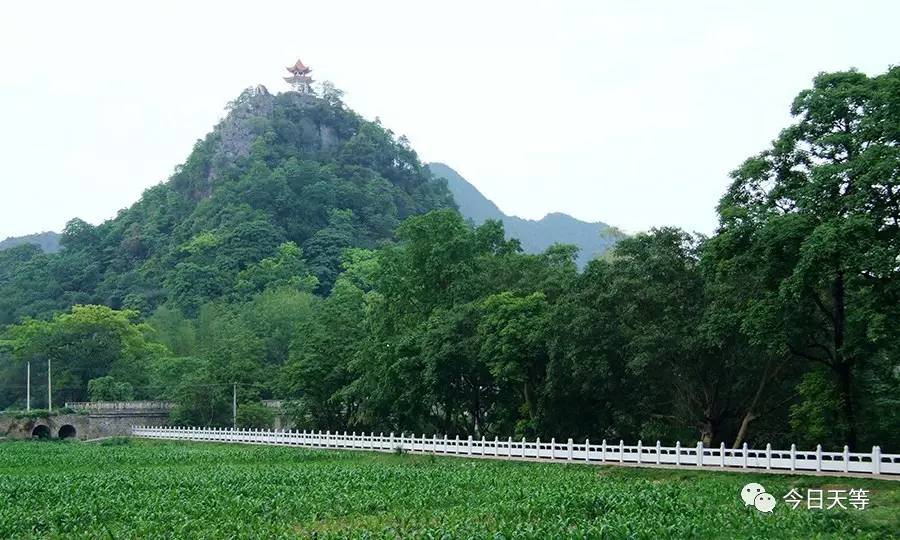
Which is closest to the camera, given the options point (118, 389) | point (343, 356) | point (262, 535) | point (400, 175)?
point (262, 535)

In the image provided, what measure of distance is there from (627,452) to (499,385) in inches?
617

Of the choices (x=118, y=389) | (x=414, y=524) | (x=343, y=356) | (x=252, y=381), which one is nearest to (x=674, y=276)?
(x=414, y=524)

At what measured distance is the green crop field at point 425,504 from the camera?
21781 millimetres

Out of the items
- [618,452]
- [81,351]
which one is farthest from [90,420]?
[618,452]

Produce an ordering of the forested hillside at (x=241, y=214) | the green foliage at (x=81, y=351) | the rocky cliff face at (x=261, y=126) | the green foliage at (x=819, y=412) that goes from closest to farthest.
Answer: the green foliage at (x=819, y=412) → the green foliage at (x=81, y=351) → the forested hillside at (x=241, y=214) → the rocky cliff face at (x=261, y=126)

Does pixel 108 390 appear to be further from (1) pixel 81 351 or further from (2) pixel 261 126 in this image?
(2) pixel 261 126

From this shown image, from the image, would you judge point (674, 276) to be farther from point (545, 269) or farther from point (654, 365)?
point (545, 269)

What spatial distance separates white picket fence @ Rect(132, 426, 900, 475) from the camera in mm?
30188

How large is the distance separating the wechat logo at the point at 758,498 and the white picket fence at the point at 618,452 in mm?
3471

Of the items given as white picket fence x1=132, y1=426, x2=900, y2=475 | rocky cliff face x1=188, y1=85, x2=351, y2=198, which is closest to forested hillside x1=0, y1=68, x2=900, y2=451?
white picket fence x1=132, y1=426, x2=900, y2=475

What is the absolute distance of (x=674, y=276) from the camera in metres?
41.8

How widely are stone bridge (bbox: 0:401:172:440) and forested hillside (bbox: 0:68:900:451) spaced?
15.6ft

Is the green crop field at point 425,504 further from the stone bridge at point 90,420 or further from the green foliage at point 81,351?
the green foliage at point 81,351

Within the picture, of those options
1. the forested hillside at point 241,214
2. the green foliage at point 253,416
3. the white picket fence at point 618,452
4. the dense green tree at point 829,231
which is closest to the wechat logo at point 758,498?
the white picket fence at point 618,452
